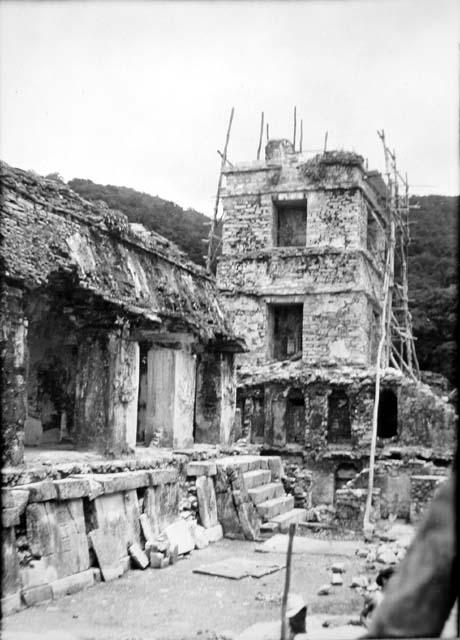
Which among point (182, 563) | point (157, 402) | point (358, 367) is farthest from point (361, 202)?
point (182, 563)

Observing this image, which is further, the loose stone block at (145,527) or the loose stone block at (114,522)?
the loose stone block at (145,527)

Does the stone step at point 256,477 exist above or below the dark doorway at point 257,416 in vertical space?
below

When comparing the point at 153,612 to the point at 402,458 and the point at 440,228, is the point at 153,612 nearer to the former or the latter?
the point at 402,458

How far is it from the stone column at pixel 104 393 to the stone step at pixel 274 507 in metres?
2.90

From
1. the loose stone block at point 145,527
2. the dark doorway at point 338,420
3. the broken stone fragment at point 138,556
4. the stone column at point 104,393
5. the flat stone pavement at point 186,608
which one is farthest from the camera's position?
the dark doorway at point 338,420

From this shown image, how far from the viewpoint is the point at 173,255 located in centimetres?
1329

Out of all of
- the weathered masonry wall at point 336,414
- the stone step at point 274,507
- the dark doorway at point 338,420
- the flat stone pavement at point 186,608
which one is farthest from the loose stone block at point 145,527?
the dark doorway at point 338,420

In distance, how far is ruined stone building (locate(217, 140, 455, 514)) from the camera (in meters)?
19.3

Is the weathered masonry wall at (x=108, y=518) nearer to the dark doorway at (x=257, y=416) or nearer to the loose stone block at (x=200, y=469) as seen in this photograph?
the loose stone block at (x=200, y=469)

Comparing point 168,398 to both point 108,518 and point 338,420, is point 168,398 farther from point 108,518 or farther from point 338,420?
point 338,420

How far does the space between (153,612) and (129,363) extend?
13.0 feet

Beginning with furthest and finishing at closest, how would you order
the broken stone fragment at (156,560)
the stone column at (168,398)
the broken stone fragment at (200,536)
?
the stone column at (168,398), the broken stone fragment at (200,536), the broken stone fragment at (156,560)

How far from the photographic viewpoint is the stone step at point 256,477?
12211mm

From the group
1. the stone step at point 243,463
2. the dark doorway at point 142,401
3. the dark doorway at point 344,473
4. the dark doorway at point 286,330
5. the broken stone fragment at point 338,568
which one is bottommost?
the dark doorway at point 344,473
